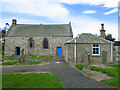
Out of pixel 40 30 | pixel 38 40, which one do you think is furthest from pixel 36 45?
pixel 40 30

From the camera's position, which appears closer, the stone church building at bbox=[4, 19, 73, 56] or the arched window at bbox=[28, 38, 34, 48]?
the stone church building at bbox=[4, 19, 73, 56]

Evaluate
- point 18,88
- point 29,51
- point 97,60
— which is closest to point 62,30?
point 29,51

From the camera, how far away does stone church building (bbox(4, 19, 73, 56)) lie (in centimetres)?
3023

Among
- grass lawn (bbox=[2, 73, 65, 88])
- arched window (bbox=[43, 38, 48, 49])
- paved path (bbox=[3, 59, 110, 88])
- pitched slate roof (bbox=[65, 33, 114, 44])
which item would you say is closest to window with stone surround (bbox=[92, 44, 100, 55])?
pitched slate roof (bbox=[65, 33, 114, 44])

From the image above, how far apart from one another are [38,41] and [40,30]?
3.61 m

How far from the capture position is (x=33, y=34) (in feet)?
103

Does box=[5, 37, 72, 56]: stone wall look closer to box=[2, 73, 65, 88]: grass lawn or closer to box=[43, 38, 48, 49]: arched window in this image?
box=[43, 38, 48, 49]: arched window

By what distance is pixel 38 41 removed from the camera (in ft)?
101

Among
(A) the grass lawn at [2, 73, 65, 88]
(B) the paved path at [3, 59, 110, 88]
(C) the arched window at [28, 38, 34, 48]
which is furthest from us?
(C) the arched window at [28, 38, 34, 48]

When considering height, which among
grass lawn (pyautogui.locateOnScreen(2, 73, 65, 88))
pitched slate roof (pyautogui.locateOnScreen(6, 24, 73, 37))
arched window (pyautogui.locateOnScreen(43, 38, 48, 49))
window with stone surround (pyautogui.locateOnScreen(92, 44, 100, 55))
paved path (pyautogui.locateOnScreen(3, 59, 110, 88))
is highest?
pitched slate roof (pyautogui.locateOnScreen(6, 24, 73, 37))

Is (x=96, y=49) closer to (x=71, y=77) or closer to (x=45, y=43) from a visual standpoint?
(x=71, y=77)

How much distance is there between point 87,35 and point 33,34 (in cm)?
1703

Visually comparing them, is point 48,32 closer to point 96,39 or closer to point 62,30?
point 62,30

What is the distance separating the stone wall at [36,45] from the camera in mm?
30266
